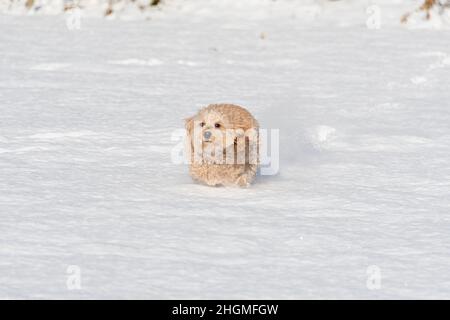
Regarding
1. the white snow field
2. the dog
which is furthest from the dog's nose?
the white snow field

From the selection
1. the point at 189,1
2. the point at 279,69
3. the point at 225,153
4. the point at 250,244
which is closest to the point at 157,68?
the point at 279,69

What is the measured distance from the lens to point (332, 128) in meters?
7.13

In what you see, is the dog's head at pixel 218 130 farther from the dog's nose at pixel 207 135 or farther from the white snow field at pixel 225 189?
the white snow field at pixel 225 189

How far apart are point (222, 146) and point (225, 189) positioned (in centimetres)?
28

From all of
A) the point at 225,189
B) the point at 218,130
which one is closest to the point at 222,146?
the point at 218,130

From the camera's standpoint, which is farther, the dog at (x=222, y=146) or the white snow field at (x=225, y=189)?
the dog at (x=222, y=146)

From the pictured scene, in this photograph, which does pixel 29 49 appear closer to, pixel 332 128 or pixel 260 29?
pixel 260 29

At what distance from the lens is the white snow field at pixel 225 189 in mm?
3998

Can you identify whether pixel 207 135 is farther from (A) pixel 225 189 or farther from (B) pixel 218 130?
(A) pixel 225 189

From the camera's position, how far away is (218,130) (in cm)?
533

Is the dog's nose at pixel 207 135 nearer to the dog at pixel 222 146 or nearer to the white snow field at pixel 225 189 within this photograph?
the dog at pixel 222 146

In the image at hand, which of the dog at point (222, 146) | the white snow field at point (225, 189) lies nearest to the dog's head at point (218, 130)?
the dog at point (222, 146)

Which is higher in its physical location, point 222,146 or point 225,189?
point 222,146

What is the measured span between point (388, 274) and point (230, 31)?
750 centimetres
